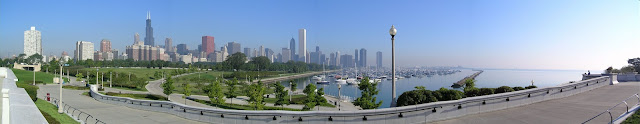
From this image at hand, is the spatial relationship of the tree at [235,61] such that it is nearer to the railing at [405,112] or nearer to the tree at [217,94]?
the tree at [217,94]

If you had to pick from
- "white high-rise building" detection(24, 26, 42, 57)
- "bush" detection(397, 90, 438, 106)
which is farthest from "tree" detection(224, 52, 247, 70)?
"bush" detection(397, 90, 438, 106)

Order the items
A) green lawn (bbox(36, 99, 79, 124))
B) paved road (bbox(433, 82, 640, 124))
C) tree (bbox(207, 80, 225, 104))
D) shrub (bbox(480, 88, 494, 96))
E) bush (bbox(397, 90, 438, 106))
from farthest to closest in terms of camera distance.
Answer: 1. tree (bbox(207, 80, 225, 104))
2. bush (bbox(397, 90, 438, 106))
3. shrub (bbox(480, 88, 494, 96))
4. green lawn (bbox(36, 99, 79, 124))
5. paved road (bbox(433, 82, 640, 124))

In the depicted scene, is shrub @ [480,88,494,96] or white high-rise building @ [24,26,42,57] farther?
white high-rise building @ [24,26,42,57]

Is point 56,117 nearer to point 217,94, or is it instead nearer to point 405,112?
point 405,112

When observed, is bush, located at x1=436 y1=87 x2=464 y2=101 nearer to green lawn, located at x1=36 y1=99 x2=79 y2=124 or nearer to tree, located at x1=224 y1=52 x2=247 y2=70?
green lawn, located at x1=36 y1=99 x2=79 y2=124

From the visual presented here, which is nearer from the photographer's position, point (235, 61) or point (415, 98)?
point (415, 98)

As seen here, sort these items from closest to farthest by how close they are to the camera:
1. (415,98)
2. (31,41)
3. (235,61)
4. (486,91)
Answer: (486,91)
(415,98)
(235,61)
(31,41)

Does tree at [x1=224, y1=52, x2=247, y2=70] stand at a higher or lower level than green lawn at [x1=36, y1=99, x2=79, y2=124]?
higher

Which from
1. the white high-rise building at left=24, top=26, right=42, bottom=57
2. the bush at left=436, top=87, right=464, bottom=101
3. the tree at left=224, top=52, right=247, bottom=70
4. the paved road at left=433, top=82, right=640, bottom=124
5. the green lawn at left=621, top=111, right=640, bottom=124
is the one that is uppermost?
the white high-rise building at left=24, top=26, right=42, bottom=57

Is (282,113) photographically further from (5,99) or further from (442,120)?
(5,99)

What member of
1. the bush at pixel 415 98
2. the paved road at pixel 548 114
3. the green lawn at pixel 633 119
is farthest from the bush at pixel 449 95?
the green lawn at pixel 633 119

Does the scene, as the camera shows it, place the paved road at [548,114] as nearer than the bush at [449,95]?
Yes

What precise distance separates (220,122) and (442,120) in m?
6.64

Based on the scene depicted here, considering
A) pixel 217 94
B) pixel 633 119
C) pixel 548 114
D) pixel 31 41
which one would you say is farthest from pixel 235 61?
pixel 633 119
